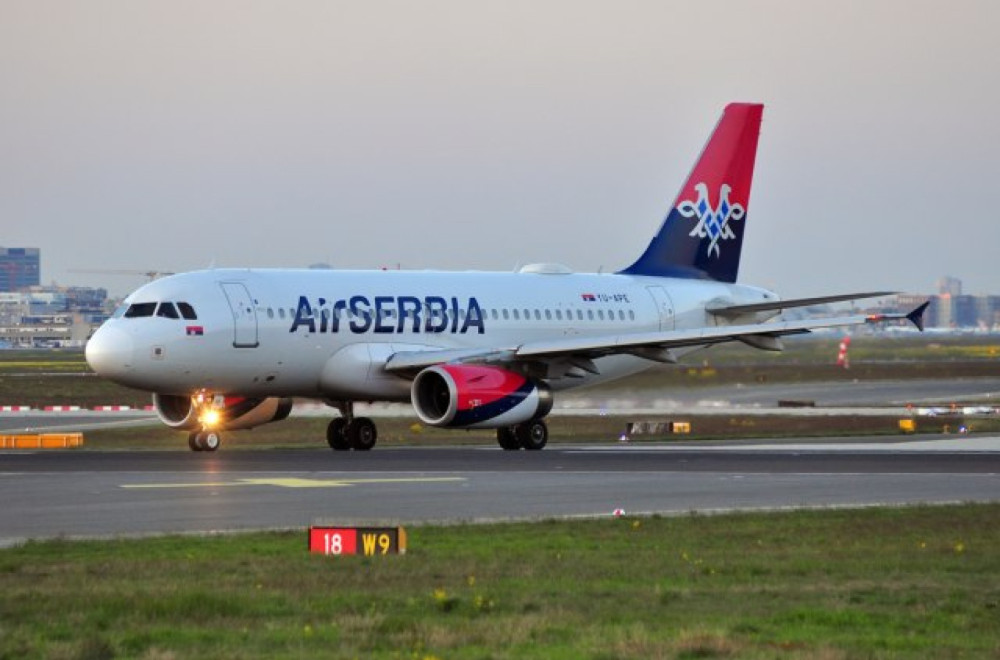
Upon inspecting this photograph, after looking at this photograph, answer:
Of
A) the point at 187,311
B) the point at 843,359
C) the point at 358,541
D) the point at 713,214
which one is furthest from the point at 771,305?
the point at 843,359

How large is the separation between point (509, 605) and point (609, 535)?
6.59 m

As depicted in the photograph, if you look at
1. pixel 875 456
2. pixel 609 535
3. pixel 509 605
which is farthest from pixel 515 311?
pixel 509 605

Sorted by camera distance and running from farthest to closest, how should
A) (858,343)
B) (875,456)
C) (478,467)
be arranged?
1. (858,343)
2. (875,456)
3. (478,467)

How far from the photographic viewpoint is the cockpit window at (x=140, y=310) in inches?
1688

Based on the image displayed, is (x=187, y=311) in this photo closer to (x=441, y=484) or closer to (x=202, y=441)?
(x=202, y=441)

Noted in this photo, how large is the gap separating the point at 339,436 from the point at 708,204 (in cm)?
1430

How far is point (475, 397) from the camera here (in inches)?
1716

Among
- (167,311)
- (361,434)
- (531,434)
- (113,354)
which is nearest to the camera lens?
(113,354)

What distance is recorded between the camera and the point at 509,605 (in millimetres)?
17031

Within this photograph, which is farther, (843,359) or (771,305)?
(843,359)

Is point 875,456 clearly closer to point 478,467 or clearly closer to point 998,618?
point 478,467

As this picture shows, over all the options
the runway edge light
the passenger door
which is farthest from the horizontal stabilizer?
the runway edge light

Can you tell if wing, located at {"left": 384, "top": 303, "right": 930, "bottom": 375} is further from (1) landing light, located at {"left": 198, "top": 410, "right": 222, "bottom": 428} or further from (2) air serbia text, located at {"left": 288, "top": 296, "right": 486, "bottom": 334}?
(1) landing light, located at {"left": 198, "top": 410, "right": 222, "bottom": 428}

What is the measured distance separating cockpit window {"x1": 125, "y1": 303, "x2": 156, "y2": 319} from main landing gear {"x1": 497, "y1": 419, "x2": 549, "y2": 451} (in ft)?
28.9
